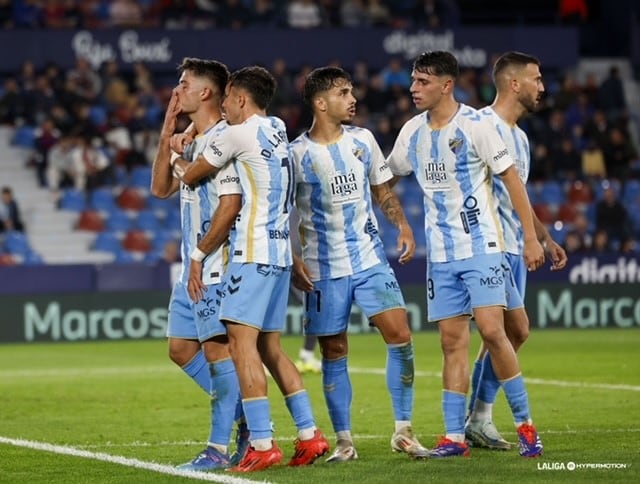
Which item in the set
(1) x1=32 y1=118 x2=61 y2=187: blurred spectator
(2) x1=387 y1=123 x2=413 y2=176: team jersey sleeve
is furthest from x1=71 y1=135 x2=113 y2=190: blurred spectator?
(2) x1=387 y1=123 x2=413 y2=176: team jersey sleeve

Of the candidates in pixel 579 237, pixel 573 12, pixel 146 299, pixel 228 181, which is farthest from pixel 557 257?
pixel 573 12

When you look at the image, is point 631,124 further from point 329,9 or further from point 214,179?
point 214,179

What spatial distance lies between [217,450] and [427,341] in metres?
12.6

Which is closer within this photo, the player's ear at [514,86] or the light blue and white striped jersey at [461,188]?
the light blue and white striped jersey at [461,188]

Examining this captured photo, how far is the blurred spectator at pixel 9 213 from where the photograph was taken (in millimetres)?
24953

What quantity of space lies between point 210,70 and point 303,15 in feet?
71.5

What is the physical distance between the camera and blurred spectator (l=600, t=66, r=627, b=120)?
30.7 meters

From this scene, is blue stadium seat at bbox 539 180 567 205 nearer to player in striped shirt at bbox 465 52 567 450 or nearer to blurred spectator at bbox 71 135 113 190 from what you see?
blurred spectator at bbox 71 135 113 190

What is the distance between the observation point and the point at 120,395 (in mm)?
14453

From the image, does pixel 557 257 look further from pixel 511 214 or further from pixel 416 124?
Result: pixel 416 124

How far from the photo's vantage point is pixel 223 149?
898cm

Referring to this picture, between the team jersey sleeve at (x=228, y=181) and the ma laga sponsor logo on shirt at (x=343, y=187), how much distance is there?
71cm

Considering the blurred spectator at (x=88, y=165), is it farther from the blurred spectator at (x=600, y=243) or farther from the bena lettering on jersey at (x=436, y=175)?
the bena lettering on jersey at (x=436, y=175)

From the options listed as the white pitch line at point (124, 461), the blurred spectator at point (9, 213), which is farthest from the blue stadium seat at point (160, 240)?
the white pitch line at point (124, 461)
